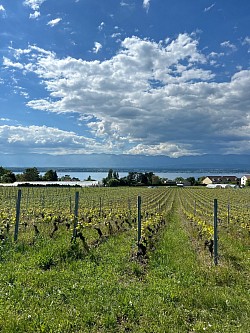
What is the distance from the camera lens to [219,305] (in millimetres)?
5422

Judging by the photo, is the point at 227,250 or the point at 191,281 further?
the point at 227,250

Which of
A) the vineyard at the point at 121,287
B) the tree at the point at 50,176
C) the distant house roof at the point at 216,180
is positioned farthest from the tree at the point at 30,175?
the vineyard at the point at 121,287

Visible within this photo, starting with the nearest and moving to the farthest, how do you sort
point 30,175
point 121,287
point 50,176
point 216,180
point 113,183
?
1. point 121,287
2. point 113,183
3. point 30,175
4. point 50,176
5. point 216,180

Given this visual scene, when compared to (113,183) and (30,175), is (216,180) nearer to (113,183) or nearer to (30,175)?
(113,183)

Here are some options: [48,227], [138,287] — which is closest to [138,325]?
[138,287]

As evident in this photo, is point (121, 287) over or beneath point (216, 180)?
beneath

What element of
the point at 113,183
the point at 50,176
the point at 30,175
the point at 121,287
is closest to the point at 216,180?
the point at 113,183

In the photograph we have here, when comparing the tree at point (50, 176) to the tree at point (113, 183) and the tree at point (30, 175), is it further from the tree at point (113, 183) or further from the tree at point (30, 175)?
the tree at point (113, 183)

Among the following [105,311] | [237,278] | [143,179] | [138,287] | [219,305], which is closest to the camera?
[105,311]

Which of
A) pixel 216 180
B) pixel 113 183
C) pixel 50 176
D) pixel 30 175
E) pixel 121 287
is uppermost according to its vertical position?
pixel 30 175

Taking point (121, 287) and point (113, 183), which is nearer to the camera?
point (121, 287)

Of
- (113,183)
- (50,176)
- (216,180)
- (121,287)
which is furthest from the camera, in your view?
(216,180)

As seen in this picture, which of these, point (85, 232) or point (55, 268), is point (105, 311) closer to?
point (55, 268)

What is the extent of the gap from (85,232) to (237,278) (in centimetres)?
662
